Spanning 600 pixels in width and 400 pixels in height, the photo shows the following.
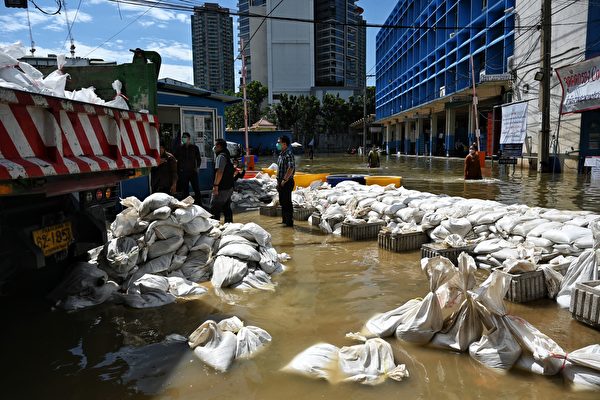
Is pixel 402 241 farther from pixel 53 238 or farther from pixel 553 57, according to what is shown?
pixel 553 57

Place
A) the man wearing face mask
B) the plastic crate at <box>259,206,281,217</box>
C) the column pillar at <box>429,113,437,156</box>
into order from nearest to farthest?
the man wearing face mask
the plastic crate at <box>259,206,281,217</box>
the column pillar at <box>429,113,437,156</box>

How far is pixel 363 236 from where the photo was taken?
20.1 ft

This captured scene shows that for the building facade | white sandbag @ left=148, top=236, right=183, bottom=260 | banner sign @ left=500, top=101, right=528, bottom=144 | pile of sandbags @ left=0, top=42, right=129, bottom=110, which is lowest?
white sandbag @ left=148, top=236, right=183, bottom=260

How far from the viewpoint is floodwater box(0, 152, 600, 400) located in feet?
7.63

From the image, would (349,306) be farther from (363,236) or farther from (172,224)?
(363,236)

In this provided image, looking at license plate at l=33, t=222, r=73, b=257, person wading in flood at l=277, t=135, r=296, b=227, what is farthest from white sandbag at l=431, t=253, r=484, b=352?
person wading in flood at l=277, t=135, r=296, b=227

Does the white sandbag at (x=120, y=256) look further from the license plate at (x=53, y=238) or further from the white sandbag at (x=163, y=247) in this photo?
the license plate at (x=53, y=238)

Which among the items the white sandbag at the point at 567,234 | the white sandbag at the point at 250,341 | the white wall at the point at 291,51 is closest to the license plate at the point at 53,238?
the white sandbag at the point at 250,341

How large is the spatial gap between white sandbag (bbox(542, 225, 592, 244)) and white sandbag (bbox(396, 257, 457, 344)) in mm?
1886

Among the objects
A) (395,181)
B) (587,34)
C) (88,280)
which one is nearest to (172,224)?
(88,280)

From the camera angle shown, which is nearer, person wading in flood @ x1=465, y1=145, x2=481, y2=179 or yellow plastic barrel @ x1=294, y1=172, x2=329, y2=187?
yellow plastic barrel @ x1=294, y1=172, x2=329, y2=187

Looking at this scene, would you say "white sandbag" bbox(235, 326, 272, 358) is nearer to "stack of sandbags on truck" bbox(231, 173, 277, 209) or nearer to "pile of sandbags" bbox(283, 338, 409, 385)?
"pile of sandbags" bbox(283, 338, 409, 385)

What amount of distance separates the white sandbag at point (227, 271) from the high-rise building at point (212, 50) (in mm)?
16078

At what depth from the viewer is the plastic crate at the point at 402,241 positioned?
535 cm
